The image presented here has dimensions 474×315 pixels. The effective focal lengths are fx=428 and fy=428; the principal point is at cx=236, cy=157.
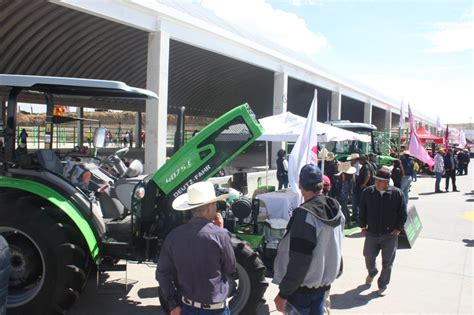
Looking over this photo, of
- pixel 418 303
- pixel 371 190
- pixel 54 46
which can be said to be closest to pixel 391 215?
pixel 371 190

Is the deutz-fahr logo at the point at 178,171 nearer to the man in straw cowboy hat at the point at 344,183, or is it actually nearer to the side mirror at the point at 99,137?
the side mirror at the point at 99,137

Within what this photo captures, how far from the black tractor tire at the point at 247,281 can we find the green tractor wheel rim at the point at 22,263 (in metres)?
1.90

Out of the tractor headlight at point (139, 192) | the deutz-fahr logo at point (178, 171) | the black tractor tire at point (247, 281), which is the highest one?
the deutz-fahr logo at point (178, 171)

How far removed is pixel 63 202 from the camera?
4254mm

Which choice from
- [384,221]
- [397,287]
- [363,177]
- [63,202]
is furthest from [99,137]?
[363,177]

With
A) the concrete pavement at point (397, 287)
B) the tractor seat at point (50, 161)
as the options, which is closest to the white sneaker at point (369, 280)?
the concrete pavement at point (397, 287)

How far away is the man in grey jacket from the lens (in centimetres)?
289

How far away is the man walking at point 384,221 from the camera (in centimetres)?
528

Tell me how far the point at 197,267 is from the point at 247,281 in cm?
160

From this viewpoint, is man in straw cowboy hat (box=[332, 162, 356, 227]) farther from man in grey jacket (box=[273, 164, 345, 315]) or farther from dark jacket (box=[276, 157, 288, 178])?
man in grey jacket (box=[273, 164, 345, 315])

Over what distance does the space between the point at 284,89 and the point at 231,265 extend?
22.1 meters

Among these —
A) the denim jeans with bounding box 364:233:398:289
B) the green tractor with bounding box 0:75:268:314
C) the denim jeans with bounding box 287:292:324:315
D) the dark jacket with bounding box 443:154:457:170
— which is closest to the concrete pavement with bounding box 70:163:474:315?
the denim jeans with bounding box 364:233:398:289

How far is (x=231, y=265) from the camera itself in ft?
8.95

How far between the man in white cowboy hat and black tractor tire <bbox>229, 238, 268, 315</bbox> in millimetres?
1254
